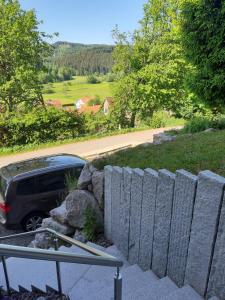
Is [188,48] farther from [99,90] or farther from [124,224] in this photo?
[99,90]

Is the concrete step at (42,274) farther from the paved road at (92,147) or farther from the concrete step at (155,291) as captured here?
the paved road at (92,147)

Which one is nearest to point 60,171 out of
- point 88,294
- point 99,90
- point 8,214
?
point 8,214

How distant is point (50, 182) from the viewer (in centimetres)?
746

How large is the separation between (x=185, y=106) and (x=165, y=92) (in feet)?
6.15

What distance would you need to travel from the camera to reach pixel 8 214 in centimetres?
723

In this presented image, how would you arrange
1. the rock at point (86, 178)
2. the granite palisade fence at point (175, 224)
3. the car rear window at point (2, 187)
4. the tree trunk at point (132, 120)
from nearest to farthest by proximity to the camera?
the granite palisade fence at point (175, 224)
the rock at point (86, 178)
the car rear window at point (2, 187)
the tree trunk at point (132, 120)

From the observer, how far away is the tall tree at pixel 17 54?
1919cm

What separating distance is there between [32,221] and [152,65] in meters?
18.8

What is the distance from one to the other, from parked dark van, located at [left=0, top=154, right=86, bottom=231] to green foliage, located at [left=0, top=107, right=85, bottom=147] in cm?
1102

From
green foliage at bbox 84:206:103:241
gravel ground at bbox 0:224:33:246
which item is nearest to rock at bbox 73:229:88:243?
green foliage at bbox 84:206:103:241

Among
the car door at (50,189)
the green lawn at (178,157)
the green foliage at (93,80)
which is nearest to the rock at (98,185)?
the green lawn at (178,157)

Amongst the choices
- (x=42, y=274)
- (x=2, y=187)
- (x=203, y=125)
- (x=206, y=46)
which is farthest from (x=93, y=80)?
(x=42, y=274)

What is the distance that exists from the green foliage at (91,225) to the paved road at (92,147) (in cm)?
999

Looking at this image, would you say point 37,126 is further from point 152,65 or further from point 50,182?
point 50,182
